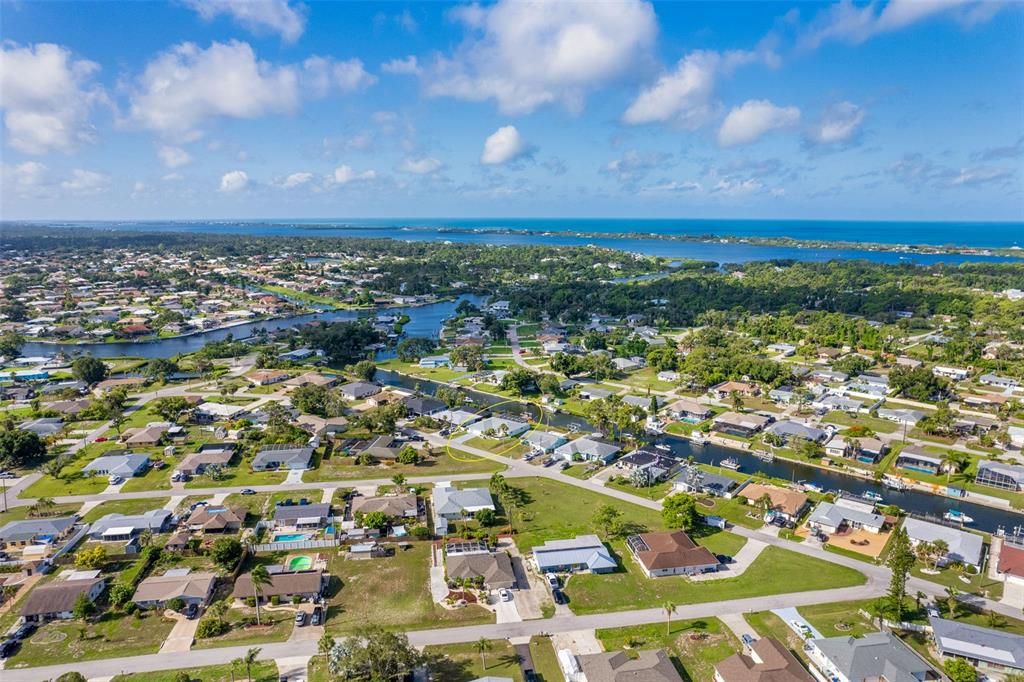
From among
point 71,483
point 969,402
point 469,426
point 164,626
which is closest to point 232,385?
point 71,483

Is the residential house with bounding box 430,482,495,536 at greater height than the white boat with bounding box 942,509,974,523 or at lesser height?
greater

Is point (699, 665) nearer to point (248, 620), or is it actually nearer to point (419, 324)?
point (248, 620)

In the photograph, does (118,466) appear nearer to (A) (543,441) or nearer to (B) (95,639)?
(B) (95,639)

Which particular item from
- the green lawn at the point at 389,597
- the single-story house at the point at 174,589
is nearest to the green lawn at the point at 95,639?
the single-story house at the point at 174,589

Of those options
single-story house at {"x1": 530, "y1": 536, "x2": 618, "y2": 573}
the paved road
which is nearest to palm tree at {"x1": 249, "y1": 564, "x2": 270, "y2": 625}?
the paved road

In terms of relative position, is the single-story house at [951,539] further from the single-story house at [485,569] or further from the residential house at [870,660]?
the single-story house at [485,569]

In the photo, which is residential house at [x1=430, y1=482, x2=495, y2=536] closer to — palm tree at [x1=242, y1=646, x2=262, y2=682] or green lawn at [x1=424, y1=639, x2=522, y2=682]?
green lawn at [x1=424, y1=639, x2=522, y2=682]
